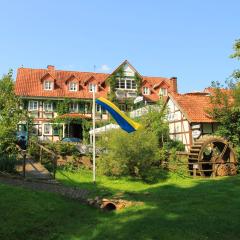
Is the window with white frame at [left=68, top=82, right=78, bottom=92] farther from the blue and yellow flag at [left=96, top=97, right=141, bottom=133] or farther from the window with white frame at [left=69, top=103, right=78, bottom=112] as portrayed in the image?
the blue and yellow flag at [left=96, top=97, right=141, bottom=133]

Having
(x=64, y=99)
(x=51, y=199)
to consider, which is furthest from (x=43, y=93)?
(x=51, y=199)

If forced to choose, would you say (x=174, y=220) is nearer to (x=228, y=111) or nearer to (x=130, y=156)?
(x=130, y=156)

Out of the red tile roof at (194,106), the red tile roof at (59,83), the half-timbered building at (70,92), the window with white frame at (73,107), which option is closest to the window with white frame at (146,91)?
the half-timbered building at (70,92)

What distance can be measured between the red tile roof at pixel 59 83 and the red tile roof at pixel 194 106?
16.1 meters

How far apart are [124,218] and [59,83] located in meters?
40.7

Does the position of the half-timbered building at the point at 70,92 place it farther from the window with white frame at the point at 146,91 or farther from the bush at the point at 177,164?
the bush at the point at 177,164

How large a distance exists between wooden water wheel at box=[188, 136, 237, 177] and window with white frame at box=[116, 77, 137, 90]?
920 inches

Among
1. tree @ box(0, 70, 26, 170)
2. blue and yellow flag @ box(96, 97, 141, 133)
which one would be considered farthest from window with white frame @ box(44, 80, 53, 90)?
blue and yellow flag @ box(96, 97, 141, 133)

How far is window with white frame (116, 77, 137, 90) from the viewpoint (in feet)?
165

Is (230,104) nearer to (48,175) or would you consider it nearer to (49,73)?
(48,175)

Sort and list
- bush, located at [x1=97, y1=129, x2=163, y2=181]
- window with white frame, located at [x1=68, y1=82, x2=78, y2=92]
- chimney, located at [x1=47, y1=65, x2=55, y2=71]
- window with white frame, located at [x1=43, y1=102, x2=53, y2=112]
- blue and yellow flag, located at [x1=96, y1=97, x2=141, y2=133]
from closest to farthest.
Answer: blue and yellow flag, located at [x1=96, y1=97, x2=141, y2=133] → bush, located at [x1=97, y1=129, x2=163, y2=181] → window with white frame, located at [x1=43, y1=102, x2=53, y2=112] → window with white frame, located at [x1=68, y1=82, x2=78, y2=92] → chimney, located at [x1=47, y1=65, x2=55, y2=71]

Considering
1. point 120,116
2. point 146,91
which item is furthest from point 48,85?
point 120,116

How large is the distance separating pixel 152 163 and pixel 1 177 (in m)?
Result: 10.6

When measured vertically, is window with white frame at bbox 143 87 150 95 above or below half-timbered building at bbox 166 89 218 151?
above
